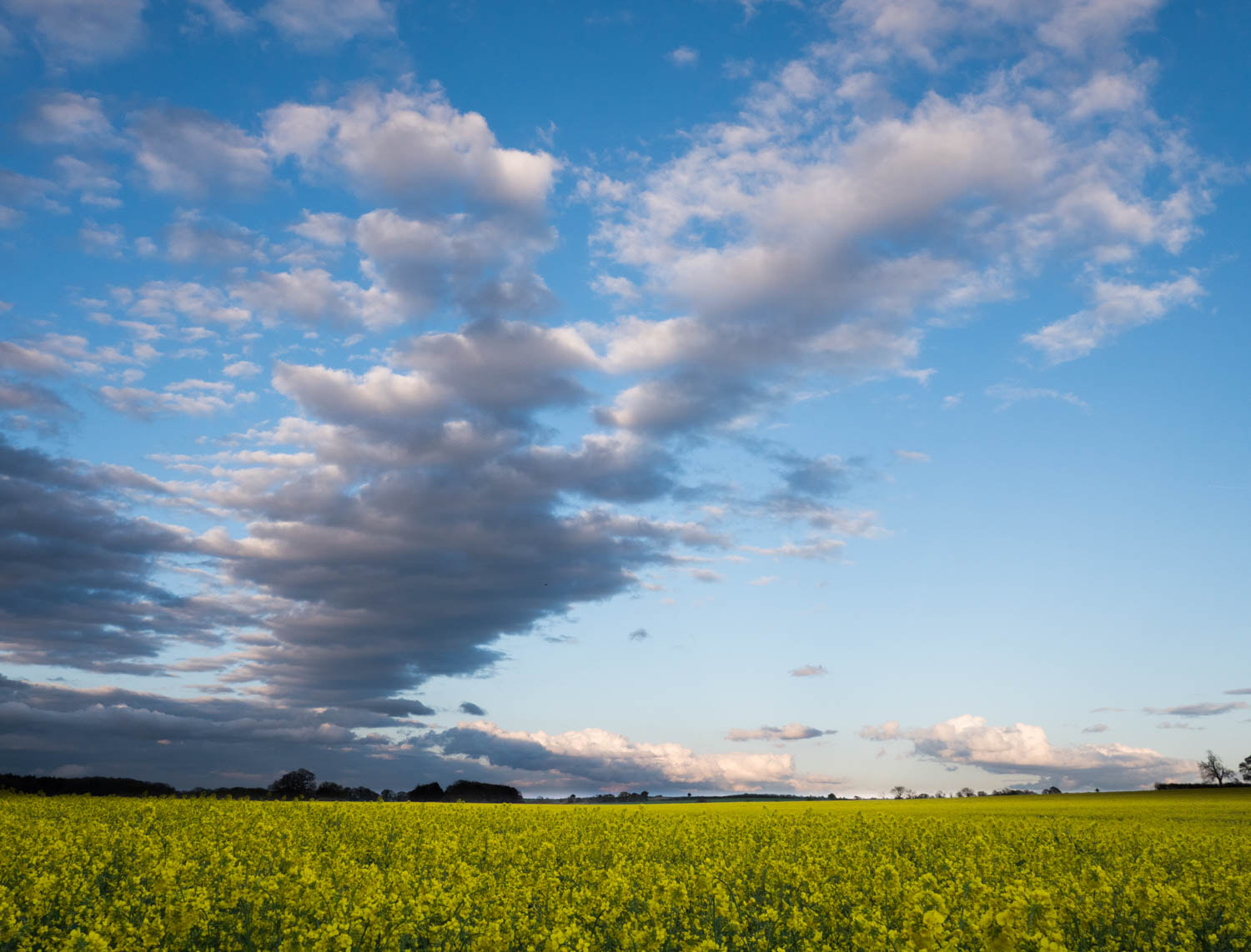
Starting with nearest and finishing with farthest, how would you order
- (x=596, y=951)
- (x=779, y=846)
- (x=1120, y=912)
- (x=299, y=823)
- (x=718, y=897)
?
(x=596, y=951) < (x=718, y=897) < (x=1120, y=912) < (x=779, y=846) < (x=299, y=823)

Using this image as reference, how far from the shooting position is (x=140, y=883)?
51.8 feet

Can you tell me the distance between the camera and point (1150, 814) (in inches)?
2100

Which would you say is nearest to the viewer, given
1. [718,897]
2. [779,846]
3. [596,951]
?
[596,951]

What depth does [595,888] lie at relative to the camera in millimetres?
15336

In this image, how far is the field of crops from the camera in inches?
435

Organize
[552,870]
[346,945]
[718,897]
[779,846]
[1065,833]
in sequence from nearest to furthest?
[346,945] → [718,897] → [552,870] → [779,846] → [1065,833]

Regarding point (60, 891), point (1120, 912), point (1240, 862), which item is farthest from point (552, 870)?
point (1240, 862)

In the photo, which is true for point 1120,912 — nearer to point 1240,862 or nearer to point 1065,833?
point 1240,862

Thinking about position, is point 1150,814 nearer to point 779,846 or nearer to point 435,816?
point 779,846

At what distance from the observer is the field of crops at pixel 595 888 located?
36.2 feet

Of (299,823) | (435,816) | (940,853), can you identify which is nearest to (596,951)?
(940,853)

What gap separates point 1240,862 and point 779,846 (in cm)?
1401

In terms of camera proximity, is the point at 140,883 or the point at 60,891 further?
the point at 140,883

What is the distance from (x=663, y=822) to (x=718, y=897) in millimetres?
20282
